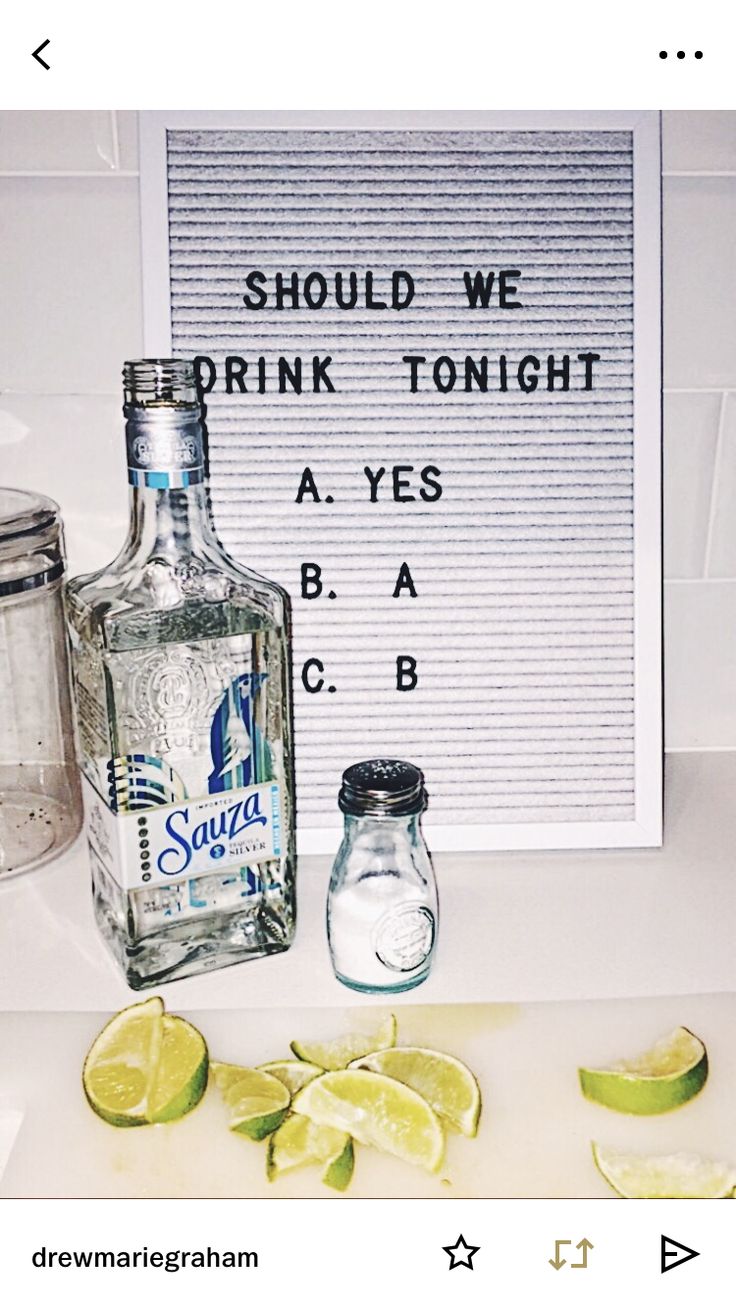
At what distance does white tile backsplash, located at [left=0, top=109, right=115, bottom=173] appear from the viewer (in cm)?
83

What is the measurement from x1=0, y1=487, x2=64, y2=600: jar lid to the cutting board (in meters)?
0.26

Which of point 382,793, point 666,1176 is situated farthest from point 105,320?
point 666,1176

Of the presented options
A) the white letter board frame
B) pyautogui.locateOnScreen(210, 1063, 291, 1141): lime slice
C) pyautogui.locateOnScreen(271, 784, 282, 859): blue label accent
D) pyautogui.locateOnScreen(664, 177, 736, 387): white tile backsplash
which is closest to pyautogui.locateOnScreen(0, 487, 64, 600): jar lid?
the white letter board frame

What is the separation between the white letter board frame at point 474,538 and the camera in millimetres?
780

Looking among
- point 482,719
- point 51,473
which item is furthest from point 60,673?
point 482,719

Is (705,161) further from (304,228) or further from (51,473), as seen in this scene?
(51,473)

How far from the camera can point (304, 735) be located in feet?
2.74

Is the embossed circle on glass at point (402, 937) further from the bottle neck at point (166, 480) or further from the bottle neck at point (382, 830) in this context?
the bottle neck at point (166, 480)

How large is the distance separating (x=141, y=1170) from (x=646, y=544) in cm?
47

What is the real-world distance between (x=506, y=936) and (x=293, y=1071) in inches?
6.5

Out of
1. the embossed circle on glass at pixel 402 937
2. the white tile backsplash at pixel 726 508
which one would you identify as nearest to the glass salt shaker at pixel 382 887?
the embossed circle on glass at pixel 402 937
